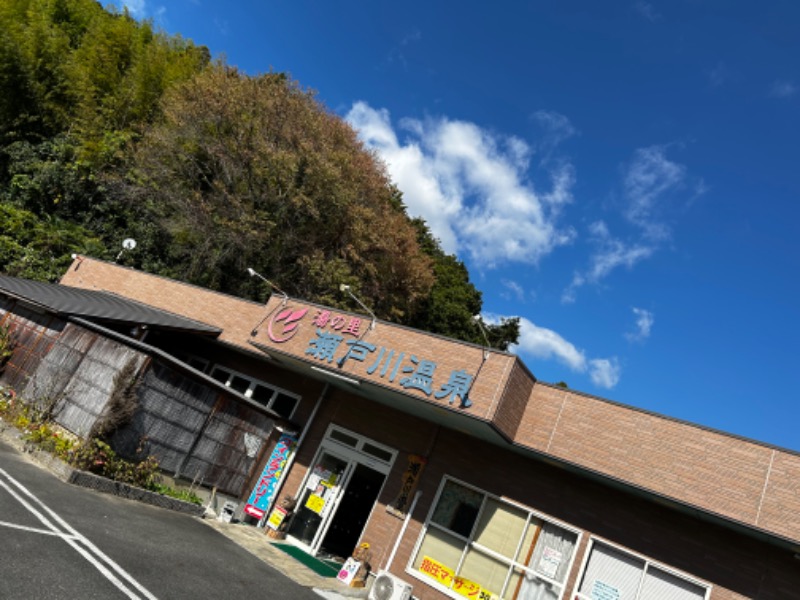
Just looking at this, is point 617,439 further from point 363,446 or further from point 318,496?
point 318,496

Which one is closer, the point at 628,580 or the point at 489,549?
the point at 628,580

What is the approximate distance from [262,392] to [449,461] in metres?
6.35

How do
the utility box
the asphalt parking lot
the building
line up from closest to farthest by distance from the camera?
the asphalt parking lot, the building, the utility box

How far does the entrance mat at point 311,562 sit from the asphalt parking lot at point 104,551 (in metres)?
1.47

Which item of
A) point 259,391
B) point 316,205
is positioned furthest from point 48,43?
point 259,391

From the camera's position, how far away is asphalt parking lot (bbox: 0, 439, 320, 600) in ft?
18.4

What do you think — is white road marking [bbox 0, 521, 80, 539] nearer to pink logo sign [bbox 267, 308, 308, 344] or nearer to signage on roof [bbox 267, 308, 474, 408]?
signage on roof [bbox 267, 308, 474, 408]

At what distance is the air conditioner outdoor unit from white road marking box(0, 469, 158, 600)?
488 cm

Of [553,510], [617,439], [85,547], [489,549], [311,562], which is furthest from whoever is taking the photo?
[311,562]

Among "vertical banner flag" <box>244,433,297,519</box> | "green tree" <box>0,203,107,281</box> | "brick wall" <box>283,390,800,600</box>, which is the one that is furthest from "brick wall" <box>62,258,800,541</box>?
"green tree" <box>0,203,107,281</box>

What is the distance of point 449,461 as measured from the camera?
37.7 feet

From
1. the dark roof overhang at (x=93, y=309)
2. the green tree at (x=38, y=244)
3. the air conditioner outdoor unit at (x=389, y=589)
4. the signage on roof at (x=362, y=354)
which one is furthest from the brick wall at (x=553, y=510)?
the green tree at (x=38, y=244)

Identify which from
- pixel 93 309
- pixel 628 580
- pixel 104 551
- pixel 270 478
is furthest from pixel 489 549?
pixel 93 309

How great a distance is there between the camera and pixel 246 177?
2481cm
